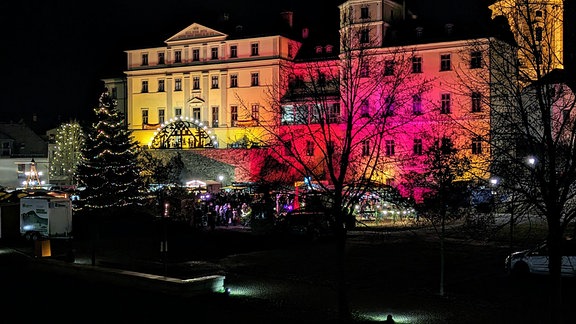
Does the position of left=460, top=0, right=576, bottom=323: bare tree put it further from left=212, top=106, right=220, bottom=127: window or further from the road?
left=212, top=106, right=220, bottom=127: window

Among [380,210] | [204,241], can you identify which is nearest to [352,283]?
[204,241]

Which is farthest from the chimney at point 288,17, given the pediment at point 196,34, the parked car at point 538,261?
the parked car at point 538,261

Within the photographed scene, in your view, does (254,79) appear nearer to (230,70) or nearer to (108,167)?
(230,70)

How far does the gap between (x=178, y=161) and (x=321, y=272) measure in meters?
35.4

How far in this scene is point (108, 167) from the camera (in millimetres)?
46312

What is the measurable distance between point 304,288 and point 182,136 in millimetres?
45096

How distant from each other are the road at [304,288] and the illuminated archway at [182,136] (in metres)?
31.7

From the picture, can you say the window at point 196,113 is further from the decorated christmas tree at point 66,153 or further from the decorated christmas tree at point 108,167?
the decorated christmas tree at point 108,167

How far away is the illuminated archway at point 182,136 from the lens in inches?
2562

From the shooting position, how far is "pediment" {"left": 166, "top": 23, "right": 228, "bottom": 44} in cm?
7125

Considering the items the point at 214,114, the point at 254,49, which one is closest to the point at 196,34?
the point at 254,49

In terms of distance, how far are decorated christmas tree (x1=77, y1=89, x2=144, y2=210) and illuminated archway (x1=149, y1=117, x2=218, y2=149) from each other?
16.3 metres

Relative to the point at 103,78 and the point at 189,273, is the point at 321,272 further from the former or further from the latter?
the point at 103,78

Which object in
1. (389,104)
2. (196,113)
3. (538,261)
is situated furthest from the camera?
(196,113)
